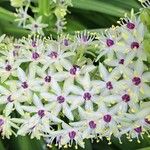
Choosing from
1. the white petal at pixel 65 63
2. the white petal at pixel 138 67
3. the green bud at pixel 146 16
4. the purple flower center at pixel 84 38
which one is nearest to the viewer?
the green bud at pixel 146 16

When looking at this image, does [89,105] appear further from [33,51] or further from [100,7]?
[100,7]

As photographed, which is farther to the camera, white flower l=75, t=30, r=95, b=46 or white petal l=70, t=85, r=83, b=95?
white flower l=75, t=30, r=95, b=46

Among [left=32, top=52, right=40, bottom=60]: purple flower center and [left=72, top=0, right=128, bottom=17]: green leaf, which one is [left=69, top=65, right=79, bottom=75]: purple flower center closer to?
[left=32, top=52, right=40, bottom=60]: purple flower center

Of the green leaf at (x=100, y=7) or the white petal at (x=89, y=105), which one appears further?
the green leaf at (x=100, y=7)

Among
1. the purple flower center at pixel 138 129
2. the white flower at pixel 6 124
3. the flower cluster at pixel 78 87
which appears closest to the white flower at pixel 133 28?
the flower cluster at pixel 78 87

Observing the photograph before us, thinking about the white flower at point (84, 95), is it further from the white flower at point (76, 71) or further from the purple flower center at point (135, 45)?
the purple flower center at point (135, 45)

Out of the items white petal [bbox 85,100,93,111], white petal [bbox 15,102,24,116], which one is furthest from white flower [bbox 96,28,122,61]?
white petal [bbox 15,102,24,116]

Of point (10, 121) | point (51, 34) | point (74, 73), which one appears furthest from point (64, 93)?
point (51, 34)

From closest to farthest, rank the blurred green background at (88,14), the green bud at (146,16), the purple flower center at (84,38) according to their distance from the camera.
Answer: the green bud at (146,16) < the purple flower center at (84,38) < the blurred green background at (88,14)

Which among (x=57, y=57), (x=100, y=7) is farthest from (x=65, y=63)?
(x=100, y=7)

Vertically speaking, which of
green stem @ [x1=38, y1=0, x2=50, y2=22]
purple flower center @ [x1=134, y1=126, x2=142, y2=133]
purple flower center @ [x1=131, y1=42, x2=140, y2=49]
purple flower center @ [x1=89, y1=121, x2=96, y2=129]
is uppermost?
green stem @ [x1=38, y1=0, x2=50, y2=22]
